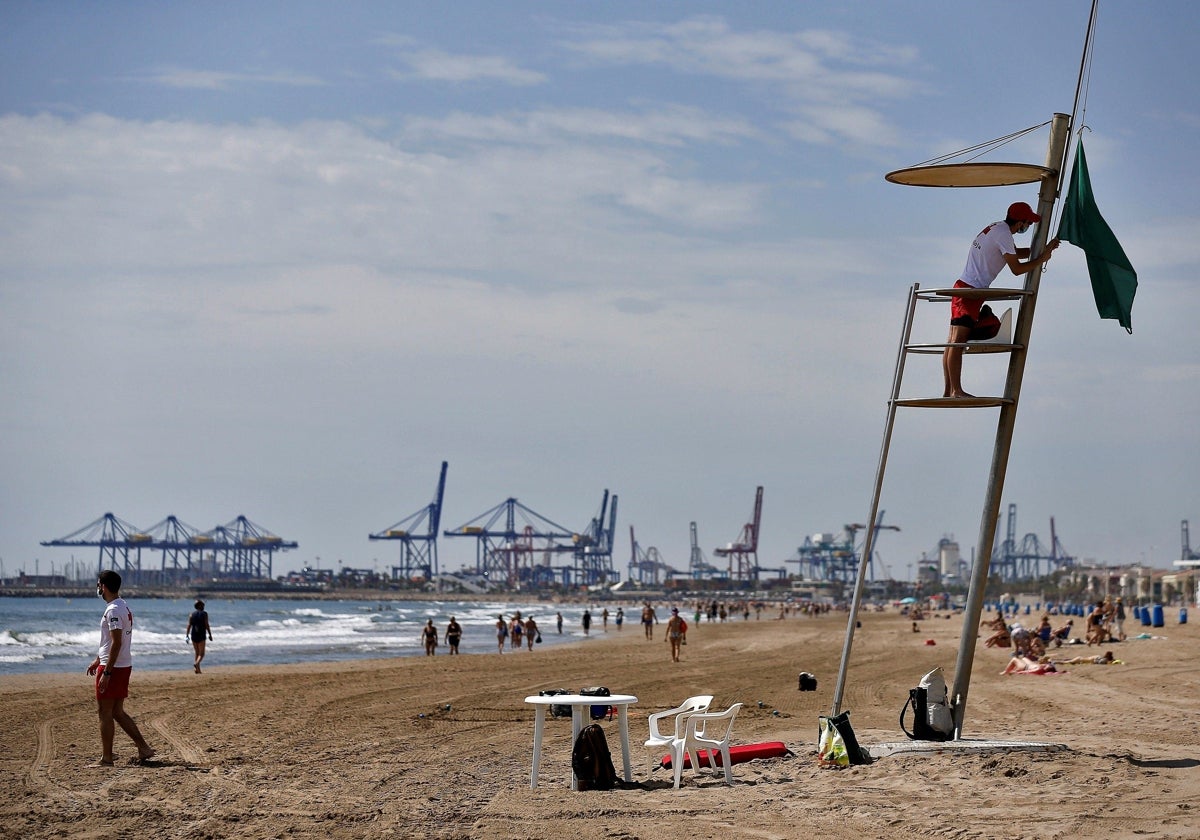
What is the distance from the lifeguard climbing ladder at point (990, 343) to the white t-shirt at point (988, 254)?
0.12 m

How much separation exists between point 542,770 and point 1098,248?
550cm

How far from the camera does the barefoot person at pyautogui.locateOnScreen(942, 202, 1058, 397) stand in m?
8.45

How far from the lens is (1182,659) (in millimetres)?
19922

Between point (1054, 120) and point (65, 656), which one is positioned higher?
point (1054, 120)

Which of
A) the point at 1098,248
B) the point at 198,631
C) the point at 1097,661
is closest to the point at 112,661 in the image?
the point at 1098,248

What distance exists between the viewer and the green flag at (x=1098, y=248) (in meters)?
8.55

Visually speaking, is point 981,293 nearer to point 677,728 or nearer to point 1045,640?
point 677,728

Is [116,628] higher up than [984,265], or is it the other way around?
[984,265]

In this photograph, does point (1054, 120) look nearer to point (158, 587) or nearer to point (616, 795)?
point (616, 795)

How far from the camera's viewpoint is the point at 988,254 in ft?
27.8

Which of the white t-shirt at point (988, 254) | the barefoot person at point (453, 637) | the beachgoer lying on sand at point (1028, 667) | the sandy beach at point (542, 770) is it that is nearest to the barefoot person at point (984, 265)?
the white t-shirt at point (988, 254)

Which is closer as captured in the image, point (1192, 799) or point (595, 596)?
point (1192, 799)

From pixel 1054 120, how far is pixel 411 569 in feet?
603

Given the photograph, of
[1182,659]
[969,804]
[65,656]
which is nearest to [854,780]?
[969,804]
